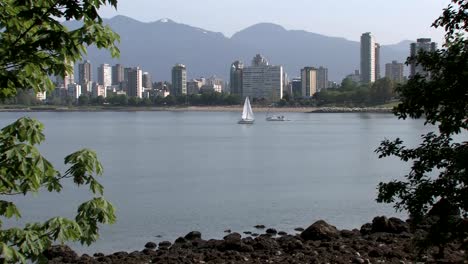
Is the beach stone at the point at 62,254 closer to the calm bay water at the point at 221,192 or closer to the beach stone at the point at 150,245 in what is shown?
the calm bay water at the point at 221,192

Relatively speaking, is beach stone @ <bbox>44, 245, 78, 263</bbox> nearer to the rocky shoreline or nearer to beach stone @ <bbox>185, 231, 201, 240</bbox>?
the rocky shoreline

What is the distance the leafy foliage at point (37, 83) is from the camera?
3865 mm

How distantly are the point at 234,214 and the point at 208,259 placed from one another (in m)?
8.13

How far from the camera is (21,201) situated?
838 inches

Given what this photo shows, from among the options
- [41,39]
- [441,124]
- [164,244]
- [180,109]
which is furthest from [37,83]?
[180,109]

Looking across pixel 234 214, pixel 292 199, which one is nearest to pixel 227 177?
pixel 292 199

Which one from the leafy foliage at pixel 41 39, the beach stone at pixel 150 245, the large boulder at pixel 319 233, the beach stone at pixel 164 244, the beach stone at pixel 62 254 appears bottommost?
the beach stone at pixel 150 245

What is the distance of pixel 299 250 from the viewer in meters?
12.1

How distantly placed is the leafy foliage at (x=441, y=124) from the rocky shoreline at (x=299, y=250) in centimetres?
473

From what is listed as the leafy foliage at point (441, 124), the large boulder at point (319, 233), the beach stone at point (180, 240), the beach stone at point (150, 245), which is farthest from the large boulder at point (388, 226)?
the leafy foliage at point (441, 124)

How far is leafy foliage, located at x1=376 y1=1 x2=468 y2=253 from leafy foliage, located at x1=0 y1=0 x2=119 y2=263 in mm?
2118

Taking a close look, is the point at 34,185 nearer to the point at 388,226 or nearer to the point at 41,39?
the point at 41,39

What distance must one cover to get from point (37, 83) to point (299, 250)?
8.43m

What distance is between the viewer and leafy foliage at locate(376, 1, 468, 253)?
182 inches
